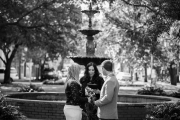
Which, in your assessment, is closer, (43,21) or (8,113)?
(8,113)

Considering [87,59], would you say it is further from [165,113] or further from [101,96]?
[101,96]

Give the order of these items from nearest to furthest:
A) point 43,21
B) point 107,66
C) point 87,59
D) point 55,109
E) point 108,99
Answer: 1. point 108,99
2. point 107,66
3. point 55,109
4. point 87,59
5. point 43,21

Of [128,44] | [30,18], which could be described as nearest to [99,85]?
[30,18]

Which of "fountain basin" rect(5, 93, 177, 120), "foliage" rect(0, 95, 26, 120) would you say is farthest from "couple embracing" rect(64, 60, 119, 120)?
"fountain basin" rect(5, 93, 177, 120)

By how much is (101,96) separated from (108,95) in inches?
9.2

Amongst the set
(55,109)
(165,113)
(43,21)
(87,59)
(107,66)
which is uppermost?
(43,21)

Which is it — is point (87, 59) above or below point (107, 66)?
above

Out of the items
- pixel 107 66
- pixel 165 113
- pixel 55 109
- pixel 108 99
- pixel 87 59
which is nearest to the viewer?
pixel 108 99

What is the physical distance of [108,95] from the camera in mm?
6344

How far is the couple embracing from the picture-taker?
6.39 m

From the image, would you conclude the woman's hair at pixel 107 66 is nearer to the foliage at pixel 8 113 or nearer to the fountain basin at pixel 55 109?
the foliage at pixel 8 113

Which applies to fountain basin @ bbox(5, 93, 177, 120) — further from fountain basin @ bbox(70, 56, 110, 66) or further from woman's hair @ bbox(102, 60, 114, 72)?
woman's hair @ bbox(102, 60, 114, 72)

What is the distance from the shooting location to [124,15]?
37844mm

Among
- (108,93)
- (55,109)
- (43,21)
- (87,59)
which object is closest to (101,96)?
(108,93)
